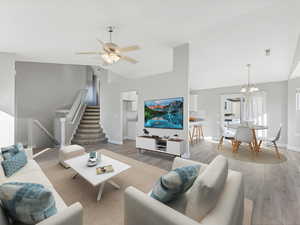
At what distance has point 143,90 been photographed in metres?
4.55

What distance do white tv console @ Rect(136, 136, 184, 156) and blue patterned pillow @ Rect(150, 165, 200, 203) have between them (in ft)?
7.58

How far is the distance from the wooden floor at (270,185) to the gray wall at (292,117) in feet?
1.49

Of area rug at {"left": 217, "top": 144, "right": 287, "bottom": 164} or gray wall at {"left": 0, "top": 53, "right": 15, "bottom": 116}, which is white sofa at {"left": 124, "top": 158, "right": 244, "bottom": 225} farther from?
gray wall at {"left": 0, "top": 53, "right": 15, "bottom": 116}

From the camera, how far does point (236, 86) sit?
526cm

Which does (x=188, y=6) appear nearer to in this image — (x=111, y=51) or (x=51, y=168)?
(x=111, y=51)

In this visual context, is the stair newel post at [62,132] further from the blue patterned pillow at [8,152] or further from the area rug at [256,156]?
the area rug at [256,156]

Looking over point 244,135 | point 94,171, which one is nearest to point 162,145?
point 94,171

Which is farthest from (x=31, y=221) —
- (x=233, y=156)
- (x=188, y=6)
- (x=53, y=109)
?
(x=53, y=109)

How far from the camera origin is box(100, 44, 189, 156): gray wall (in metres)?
3.54

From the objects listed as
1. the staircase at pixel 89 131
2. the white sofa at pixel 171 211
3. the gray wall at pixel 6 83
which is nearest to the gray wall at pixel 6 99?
the gray wall at pixel 6 83

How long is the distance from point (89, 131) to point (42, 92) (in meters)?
2.47

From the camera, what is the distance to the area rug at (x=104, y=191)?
5.21 ft

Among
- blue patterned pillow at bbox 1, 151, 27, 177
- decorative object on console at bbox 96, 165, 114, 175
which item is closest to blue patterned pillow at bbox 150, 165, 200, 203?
decorative object on console at bbox 96, 165, 114, 175

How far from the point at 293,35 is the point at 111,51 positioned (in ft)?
12.0
